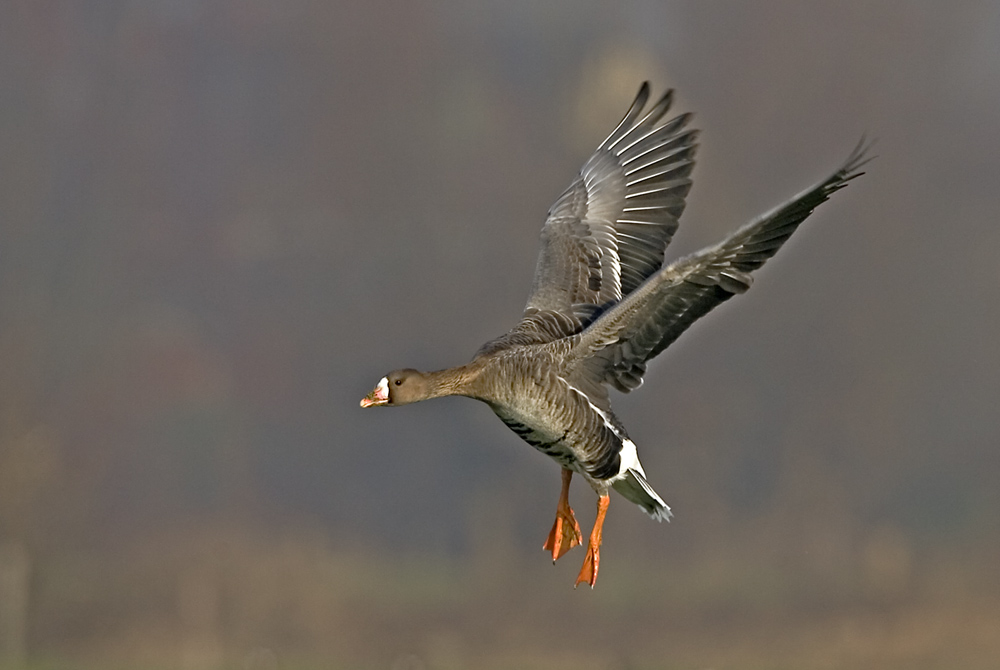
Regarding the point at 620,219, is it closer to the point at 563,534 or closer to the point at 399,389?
the point at 563,534

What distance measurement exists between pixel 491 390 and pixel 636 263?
4.58 metres

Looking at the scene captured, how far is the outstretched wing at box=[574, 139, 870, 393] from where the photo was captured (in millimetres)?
12422

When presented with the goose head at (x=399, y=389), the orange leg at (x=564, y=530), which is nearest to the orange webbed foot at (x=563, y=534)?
the orange leg at (x=564, y=530)

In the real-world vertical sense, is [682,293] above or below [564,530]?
above

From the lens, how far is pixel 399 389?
532 inches

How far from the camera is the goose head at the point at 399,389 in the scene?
13.4 m

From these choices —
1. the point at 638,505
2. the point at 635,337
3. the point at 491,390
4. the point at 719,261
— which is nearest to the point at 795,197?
the point at 719,261

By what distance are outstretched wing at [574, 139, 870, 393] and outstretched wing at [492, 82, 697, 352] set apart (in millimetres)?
1750

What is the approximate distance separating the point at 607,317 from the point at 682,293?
0.93m

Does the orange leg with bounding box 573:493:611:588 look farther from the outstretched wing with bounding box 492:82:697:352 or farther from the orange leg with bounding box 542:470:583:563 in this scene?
the outstretched wing with bounding box 492:82:697:352

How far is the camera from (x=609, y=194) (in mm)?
17781

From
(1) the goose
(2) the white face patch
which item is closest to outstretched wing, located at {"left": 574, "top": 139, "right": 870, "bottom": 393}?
(1) the goose

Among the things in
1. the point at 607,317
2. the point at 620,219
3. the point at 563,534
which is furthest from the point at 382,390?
the point at 620,219

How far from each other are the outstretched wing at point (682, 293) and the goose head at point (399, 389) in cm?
202
